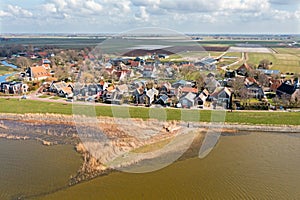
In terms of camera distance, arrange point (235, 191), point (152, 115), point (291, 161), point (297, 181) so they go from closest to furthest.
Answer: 1. point (235, 191)
2. point (297, 181)
3. point (291, 161)
4. point (152, 115)

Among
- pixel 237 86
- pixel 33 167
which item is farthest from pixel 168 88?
pixel 33 167

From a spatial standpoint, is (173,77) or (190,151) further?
(173,77)

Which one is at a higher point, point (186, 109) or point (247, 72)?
point (247, 72)

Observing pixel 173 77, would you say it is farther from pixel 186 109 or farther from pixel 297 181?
pixel 297 181

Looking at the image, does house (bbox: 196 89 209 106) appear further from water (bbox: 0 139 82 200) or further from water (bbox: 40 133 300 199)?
water (bbox: 0 139 82 200)

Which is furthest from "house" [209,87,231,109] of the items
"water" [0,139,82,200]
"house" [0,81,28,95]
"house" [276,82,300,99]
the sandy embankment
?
"house" [0,81,28,95]

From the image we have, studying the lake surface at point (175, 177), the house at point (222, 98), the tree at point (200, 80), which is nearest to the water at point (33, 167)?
the lake surface at point (175, 177)

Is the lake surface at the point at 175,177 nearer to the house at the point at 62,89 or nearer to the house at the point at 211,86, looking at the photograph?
the house at the point at 211,86

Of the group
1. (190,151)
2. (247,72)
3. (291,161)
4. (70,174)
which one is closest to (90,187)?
(70,174)
